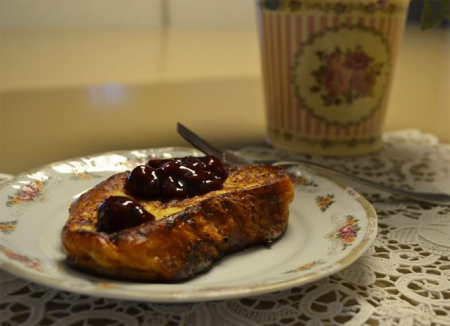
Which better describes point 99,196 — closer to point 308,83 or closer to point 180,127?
point 180,127

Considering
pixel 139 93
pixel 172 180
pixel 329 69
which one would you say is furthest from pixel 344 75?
pixel 139 93

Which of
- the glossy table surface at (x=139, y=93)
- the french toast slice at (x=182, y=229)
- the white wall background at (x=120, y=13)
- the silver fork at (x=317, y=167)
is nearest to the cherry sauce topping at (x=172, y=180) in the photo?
the french toast slice at (x=182, y=229)

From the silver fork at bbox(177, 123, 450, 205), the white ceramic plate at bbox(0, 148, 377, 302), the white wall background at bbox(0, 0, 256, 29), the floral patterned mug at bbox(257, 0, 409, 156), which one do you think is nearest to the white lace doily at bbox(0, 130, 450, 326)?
the white ceramic plate at bbox(0, 148, 377, 302)

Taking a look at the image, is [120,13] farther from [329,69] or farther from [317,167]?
[317,167]

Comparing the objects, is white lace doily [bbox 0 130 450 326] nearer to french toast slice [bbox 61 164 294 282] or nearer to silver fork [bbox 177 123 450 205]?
french toast slice [bbox 61 164 294 282]

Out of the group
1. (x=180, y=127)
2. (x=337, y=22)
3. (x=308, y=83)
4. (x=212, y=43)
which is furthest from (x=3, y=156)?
(x=212, y=43)

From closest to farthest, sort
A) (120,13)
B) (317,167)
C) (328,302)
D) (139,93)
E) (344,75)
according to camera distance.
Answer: (328,302), (317,167), (344,75), (139,93), (120,13)
